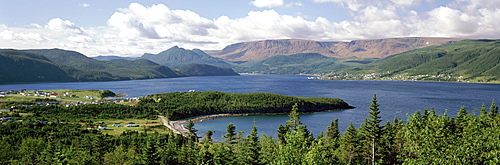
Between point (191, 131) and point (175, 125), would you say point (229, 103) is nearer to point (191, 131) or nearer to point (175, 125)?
point (175, 125)

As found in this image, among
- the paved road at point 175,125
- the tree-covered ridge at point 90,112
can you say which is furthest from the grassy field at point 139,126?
the tree-covered ridge at point 90,112

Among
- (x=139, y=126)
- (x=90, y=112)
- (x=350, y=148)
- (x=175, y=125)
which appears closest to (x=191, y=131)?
(x=139, y=126)

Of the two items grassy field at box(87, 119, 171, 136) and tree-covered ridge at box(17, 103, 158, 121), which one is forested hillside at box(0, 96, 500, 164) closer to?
grassy field at box(87, 119, 171, 136)

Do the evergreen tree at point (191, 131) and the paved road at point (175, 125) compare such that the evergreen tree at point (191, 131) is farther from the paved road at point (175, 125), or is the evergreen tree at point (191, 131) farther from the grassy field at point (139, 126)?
the grassy field at point (139, 126)

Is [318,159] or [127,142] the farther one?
[127,142]

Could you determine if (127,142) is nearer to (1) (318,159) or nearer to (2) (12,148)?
(2) (12,148)

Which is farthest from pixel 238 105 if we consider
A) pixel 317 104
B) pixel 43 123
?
pixel 43 123
